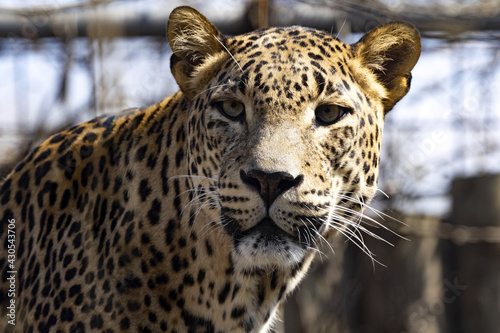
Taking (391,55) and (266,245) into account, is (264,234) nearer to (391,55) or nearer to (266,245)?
(266,245)

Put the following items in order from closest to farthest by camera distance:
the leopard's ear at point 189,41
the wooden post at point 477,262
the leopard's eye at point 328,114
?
the leopard's eye at point 328,114 → the leopard's ear at point 189,41 → the wooden post at point 477,262

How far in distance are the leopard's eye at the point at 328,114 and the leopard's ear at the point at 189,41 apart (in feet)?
2.65

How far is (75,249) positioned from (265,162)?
141 centimetres

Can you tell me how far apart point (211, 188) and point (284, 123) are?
0.60m

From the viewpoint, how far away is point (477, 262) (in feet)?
33.4

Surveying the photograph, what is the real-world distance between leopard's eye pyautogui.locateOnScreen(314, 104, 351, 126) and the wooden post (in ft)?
21.0

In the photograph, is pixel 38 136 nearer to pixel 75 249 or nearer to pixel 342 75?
pixel 75 249

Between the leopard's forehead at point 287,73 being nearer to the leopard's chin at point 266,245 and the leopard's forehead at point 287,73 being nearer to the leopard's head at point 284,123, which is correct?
the leopard's head at point 284,123

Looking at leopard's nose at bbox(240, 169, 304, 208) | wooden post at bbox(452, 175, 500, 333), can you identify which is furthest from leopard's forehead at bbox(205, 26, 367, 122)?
wooden post at bbox(452, 175, 500, 333)

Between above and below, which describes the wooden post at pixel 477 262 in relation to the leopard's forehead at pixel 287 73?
below

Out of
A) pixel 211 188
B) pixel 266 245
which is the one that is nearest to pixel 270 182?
pixel 266 245

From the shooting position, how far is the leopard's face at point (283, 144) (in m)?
3.82

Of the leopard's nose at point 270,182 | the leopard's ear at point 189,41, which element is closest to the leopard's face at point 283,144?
the leopard's nose at point 270,182

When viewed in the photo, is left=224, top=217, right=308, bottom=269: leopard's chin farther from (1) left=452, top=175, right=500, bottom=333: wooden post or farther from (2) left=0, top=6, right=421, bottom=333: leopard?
(1) left=452, top=175, right=500, bottom=333: wooden post
